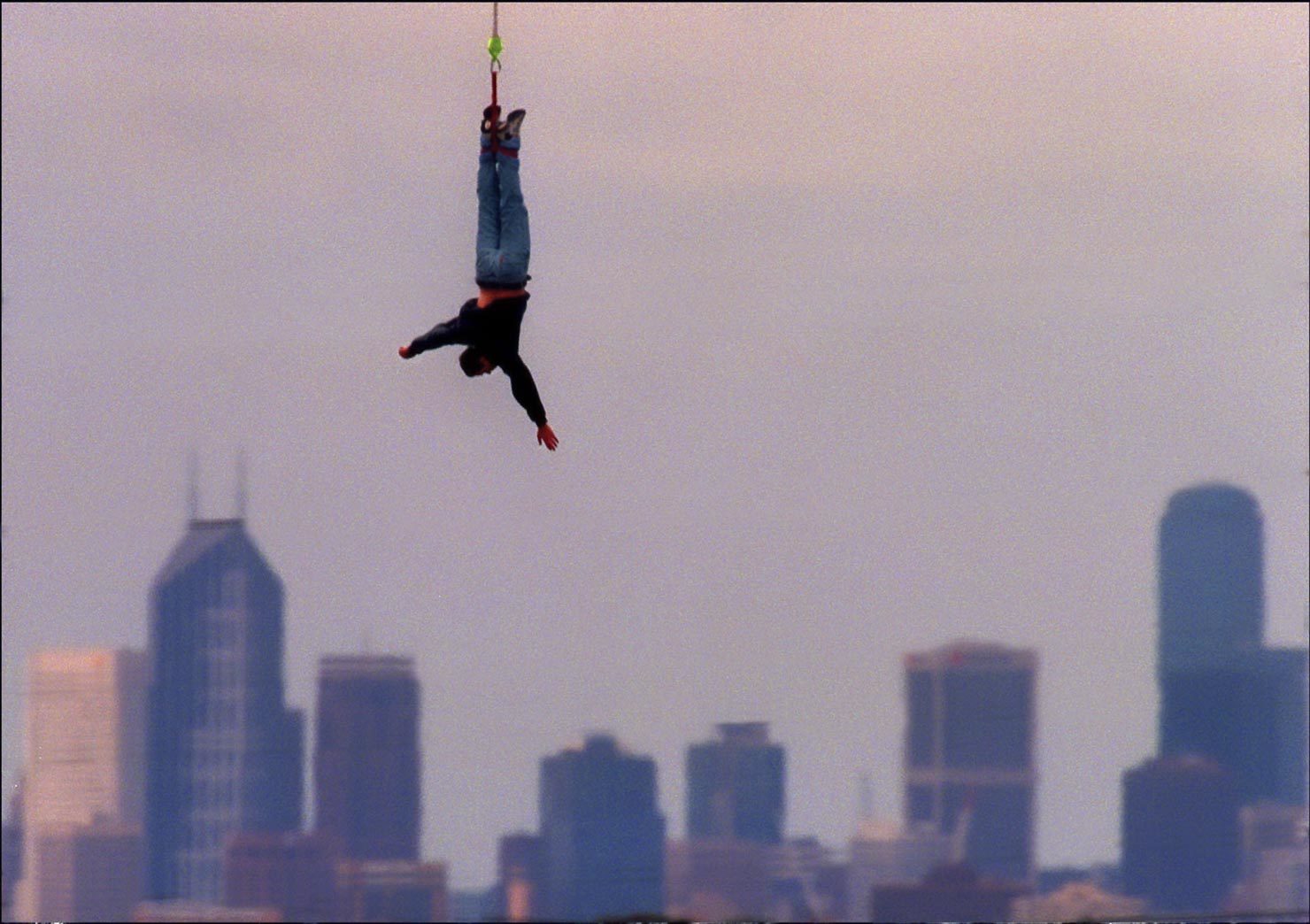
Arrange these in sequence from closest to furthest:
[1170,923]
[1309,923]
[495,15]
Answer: [495,15]
[1170,923]
[1309,923]

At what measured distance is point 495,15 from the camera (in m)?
29.7

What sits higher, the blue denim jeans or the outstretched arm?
the blue denim jeans

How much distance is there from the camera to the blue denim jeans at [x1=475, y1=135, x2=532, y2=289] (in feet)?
106

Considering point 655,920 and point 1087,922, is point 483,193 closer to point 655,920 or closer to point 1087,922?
point 655,920

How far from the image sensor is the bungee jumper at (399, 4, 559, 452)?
32.1m

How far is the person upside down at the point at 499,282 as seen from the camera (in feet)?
105

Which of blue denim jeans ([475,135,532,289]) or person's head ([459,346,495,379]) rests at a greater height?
blue denim jeans ([475,135,532,289])

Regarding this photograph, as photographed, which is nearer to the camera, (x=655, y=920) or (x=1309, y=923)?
(x=655, y=920)

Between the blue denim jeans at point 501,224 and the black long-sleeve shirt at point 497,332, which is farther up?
the blue denim jeans at point 501,224

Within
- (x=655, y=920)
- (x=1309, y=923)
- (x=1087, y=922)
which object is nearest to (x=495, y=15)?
(x=655, y=920)

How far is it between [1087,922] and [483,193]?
35.6ft

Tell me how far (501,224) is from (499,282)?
27.0 inches

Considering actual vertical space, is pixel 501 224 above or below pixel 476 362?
above

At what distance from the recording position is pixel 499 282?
106ft
